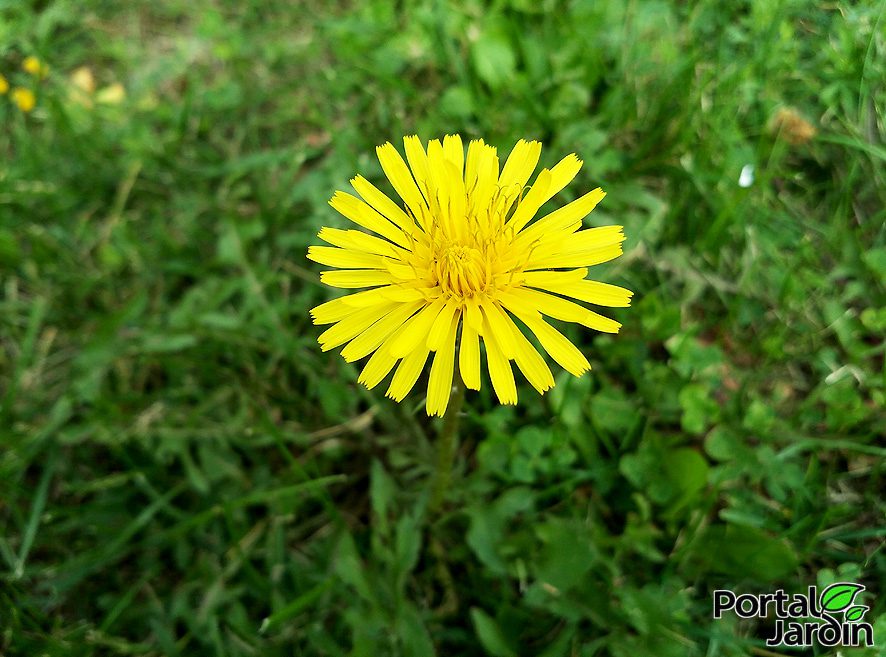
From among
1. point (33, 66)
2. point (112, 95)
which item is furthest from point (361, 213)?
point (33, 66)

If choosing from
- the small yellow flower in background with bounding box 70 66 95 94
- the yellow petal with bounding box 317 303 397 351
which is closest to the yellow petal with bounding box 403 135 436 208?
the yellow petal with bounding box 317 303 397 351

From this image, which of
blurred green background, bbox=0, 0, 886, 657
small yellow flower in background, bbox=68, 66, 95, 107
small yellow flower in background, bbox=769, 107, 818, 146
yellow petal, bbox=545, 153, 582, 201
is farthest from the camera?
small yellow flower in background, bbox=68, 66, 95, 107

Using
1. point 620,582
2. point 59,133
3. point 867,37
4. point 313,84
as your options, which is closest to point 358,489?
point 620,582

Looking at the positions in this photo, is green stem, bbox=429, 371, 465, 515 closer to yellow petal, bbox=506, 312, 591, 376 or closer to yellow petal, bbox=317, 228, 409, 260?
yellow petal, bbox=506, 312, 591, 376

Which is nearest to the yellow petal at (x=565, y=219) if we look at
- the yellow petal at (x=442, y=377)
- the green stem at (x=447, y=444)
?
the yellow petal at (x=442, y=377)

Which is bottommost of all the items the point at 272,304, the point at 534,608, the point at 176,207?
the point at 534,608

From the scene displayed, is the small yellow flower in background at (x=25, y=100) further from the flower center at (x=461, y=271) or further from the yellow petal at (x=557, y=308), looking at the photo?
the yellow petal at (x=557, y=308)

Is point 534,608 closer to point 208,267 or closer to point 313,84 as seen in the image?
point 208,267
